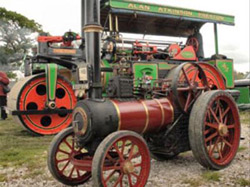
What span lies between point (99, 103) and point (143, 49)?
379 cm

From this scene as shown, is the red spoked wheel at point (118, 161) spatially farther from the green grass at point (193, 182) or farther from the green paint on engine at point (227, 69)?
the green paint on engine at point (227, 69)

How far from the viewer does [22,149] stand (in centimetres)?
425

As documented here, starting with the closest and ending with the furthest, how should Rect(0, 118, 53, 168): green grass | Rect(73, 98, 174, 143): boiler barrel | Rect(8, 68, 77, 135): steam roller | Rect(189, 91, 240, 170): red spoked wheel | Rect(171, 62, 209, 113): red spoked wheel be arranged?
Rect(73, 98, 174, 143): boiler barrel → Rect(189, 91, 240, 170): red spoked wheel → Rect(171, 62, 209, 113): red spoked wheel → Rect(0, 118, 53, 168): green grass → Rect(8, 68, 77, 135): steam roller

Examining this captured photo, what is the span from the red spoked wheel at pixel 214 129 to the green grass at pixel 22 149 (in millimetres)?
1802

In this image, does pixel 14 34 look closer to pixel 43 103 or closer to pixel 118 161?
pixel 43 103

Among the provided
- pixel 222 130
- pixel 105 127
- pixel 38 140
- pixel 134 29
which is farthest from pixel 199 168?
pixel 134 29

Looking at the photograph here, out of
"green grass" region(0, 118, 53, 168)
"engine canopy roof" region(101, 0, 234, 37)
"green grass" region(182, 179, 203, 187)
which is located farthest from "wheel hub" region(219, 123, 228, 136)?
"engine canopy roof" region(101, 0, 234, 37)

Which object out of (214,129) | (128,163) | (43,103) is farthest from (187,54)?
(128,163)

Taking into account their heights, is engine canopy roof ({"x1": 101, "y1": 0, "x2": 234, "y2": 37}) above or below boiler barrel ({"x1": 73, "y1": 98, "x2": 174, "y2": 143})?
above

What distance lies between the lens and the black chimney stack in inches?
102

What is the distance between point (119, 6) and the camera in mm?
5727

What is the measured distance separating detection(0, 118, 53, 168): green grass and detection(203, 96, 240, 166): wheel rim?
1.95 meters

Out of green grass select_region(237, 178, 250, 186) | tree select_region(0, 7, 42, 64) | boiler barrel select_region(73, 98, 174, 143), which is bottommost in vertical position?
green grass select_region(237, 178, 250, 186)

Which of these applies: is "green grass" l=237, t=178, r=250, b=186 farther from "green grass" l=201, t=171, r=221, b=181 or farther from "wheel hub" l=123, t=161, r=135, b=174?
"wheel hub" l=123, t=161, r=135, b=174
